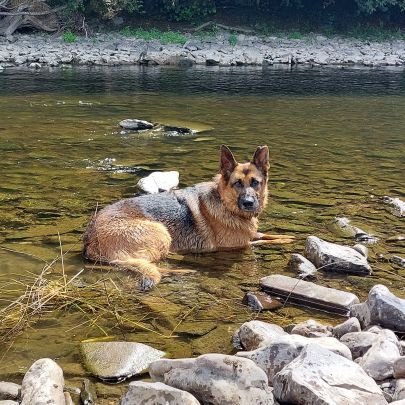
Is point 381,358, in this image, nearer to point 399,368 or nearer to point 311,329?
point 399,368

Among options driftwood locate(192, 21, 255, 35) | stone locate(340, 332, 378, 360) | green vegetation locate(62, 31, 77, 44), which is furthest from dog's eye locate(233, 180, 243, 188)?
driftwood locate(192, 21, 255, 35)

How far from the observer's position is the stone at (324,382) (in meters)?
3.45

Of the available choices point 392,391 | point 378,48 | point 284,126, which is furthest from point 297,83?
point 392,391

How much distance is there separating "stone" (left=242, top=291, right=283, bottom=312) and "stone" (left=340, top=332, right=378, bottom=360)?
978 millimetres

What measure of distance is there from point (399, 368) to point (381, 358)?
0.55 feet

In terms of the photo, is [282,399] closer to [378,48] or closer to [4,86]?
[4,86]

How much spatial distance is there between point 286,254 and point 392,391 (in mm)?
3104

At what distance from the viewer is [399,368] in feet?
12.8

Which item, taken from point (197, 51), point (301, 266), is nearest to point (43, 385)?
point (301, 266)

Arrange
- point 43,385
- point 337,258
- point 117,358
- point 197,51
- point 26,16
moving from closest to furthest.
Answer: point 43,385
point 117,358
point 337,258
point 197,51
point 26,16

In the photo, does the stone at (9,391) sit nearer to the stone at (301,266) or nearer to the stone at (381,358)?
the stone at (381,358)

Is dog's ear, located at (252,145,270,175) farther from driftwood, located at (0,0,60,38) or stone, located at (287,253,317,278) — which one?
driftwood, located at (0,0,60,38)

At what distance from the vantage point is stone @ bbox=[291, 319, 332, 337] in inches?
186

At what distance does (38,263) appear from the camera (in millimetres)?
6316
